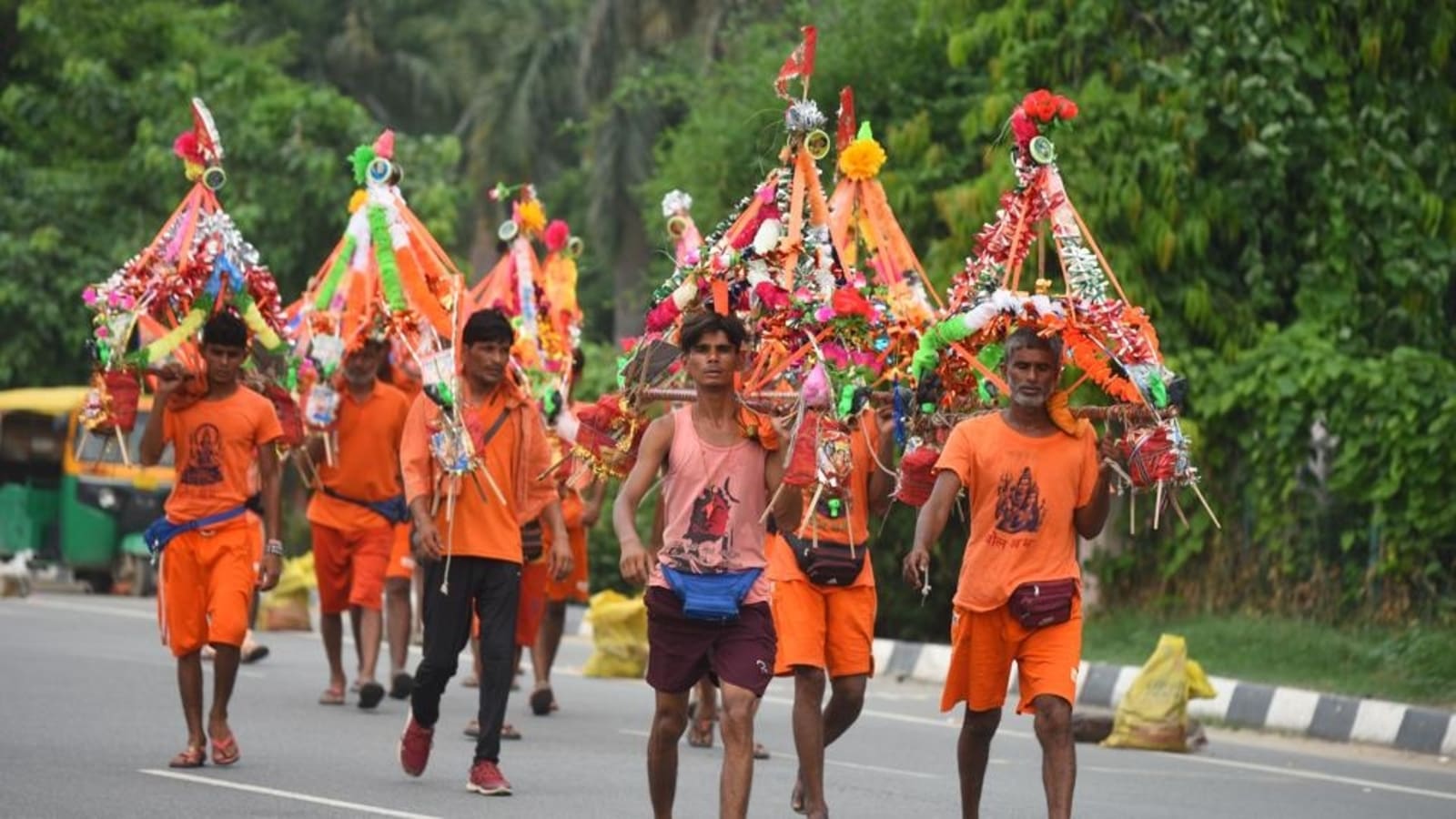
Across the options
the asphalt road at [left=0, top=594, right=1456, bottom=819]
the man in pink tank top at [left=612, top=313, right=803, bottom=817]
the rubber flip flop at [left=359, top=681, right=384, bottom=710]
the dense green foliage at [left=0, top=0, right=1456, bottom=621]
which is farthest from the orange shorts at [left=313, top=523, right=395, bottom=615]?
the man in pink tank top at [left=612, top=313, right=803, bottom=817]

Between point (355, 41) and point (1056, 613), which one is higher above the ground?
point (355, 41)

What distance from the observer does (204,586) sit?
1134cm

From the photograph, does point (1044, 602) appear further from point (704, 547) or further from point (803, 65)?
point (803, 65)

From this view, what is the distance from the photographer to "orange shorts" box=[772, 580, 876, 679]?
33.9 feet

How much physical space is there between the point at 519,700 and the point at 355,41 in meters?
34.8

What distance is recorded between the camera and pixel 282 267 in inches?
1260

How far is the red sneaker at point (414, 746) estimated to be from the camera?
11.1 meters

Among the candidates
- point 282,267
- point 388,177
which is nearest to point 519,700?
point 388,177

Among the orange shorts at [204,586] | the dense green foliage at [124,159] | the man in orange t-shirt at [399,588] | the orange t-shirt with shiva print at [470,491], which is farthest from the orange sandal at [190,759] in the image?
the dense green foliage at [124,159]

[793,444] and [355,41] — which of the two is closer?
[793,444]

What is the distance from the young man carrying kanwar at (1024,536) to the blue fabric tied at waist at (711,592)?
0.62m

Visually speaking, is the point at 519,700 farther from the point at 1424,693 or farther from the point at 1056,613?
the point at 1056,613

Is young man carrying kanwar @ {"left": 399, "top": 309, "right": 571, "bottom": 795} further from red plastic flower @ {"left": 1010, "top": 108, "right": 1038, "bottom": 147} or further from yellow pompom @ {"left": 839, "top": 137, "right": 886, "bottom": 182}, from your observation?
red plastic flower @ {"left": 1010, "top": 108, "right": 1038, "bottom": 147}

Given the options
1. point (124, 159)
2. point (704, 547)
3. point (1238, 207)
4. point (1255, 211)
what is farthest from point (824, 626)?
point (124, 159)
